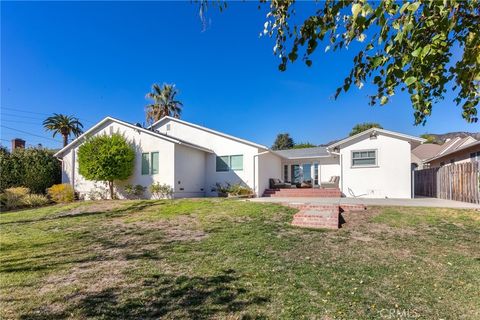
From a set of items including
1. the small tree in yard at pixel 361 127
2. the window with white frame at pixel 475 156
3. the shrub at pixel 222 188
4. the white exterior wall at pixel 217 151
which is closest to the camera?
the window with white frame at pixel 475 156

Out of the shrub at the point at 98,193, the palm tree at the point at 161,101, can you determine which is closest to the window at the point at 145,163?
the shrub at the point at 98,193

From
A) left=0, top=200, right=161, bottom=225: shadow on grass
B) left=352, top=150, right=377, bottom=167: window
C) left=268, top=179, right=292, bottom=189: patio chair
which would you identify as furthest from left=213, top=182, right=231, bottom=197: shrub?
left=352, top=150, right=377, bottom=167: window

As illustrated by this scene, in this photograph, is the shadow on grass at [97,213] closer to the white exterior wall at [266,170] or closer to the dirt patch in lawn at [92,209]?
the dirt patch in lawn at [92,209]

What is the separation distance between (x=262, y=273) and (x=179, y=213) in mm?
7612

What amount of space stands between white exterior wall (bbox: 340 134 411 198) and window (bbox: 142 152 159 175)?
12365 mm

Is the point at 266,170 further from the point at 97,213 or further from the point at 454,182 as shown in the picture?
the point at 97,213

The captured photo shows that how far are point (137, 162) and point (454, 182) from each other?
63.1 feet

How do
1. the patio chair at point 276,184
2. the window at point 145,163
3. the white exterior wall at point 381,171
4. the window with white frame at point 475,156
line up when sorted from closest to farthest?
the white exterior wall at point 381,171, the window with white frame at point 475,156, the window at point 145,163, the patio chair at point 276,184

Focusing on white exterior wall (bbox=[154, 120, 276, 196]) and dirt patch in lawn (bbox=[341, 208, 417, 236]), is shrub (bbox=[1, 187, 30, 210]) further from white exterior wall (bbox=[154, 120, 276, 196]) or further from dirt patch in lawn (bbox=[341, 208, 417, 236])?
dirt patch in lawn (bbox=[341, 208, 417, 236])

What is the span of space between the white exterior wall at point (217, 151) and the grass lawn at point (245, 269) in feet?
29.0

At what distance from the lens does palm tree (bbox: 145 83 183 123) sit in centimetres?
3497

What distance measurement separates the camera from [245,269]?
574 centimetres

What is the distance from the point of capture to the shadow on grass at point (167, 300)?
3975mm

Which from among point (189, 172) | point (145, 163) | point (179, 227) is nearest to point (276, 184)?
point (189, 172)
